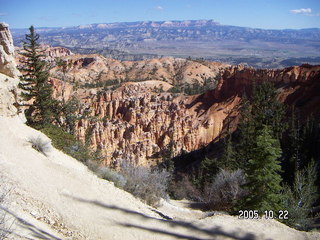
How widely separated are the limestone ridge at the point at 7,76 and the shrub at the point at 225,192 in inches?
392

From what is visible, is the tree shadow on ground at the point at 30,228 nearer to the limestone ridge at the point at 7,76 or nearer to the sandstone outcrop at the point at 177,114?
the limestone ridge at the point at 7,76

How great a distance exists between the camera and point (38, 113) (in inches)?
688

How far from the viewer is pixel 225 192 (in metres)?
13.4

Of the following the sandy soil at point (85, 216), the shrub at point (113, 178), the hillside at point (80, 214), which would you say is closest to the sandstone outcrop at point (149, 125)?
the shrub at point (113, 178)

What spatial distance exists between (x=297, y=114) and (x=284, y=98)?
639 centimetres

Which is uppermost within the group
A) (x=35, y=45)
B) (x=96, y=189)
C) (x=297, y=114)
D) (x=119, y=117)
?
(x=35, y=45)

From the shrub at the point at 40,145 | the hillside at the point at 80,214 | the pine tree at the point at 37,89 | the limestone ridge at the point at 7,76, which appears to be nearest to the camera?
the hillside at the point at 80,214

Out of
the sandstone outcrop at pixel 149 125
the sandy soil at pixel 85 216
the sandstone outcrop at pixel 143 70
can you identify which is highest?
the sandy soil at pixel 85 216

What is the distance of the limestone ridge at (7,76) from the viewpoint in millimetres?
13242

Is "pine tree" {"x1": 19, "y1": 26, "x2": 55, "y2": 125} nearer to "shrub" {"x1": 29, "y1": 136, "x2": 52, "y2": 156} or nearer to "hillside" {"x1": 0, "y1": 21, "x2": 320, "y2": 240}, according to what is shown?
"shrub" {"x1": 29, "y1": 136, "x2": 52, "y2": 156}

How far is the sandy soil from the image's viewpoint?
6797mm

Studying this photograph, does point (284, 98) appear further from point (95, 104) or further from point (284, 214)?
point (284, 214)

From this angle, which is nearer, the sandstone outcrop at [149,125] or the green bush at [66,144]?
the green bush at [66,144]

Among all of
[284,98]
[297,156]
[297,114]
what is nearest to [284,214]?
[297,156]
